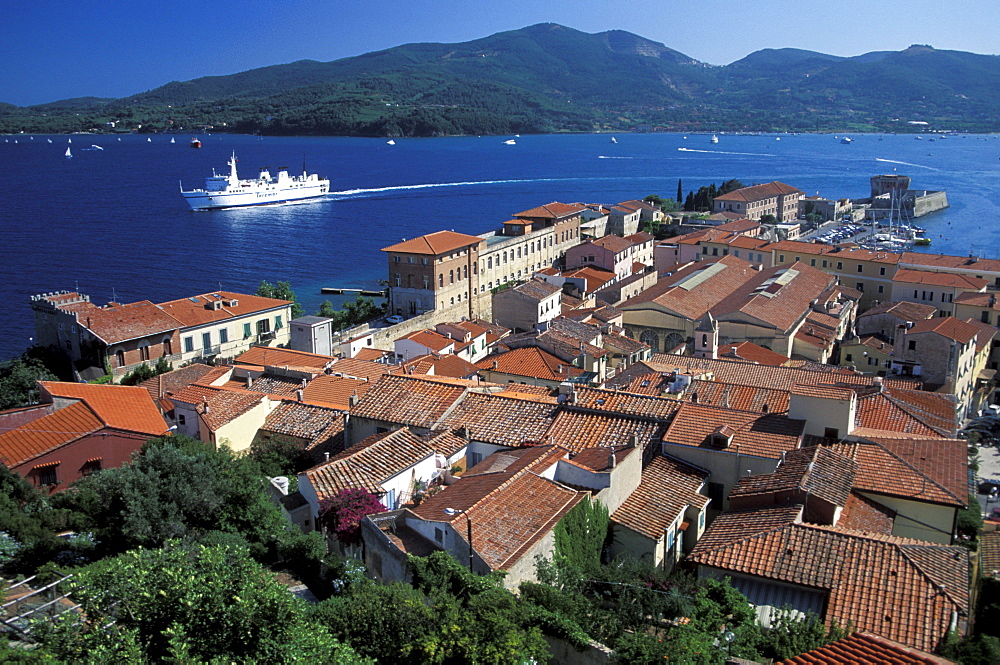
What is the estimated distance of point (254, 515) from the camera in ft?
40.1

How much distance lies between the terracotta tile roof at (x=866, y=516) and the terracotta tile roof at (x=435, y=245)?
3080 centimetres

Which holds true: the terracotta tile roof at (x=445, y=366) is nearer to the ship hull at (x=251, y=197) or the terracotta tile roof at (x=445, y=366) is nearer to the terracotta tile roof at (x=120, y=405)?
the terracotta tile roof at (x=120, y=405)

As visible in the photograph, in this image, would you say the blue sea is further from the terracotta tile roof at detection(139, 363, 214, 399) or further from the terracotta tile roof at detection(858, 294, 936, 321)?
the terracotta tile roof at detection(858, 294, 936, 321)

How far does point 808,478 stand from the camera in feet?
41.8

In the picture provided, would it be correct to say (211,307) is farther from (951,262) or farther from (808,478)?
(951,262)

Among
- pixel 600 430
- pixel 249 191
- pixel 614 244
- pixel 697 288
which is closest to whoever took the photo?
pixel 600 430

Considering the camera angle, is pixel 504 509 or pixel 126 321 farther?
pixel 126 321

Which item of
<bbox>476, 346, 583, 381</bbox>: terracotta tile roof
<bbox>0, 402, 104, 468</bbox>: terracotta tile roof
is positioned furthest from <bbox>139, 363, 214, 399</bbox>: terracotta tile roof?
<bbox>476, 346, 583, 381</bbox>: terracotta tile roof

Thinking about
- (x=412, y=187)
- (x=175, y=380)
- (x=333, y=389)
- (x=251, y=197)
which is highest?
(x=412, y=187)

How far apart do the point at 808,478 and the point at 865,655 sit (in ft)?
18.4

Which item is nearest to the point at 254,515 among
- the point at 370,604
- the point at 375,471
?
the point at 375,471

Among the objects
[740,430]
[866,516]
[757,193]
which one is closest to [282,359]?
[740,430]

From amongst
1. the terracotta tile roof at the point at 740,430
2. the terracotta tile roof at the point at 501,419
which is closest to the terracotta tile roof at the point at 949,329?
the terracotta tile roof at the point at 740,430

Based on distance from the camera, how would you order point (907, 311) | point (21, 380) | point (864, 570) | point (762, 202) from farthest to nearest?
point (762, 202), point (907, 311), point (21, 380), point (864, 570)
